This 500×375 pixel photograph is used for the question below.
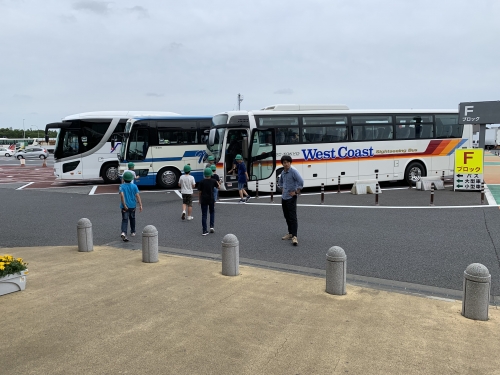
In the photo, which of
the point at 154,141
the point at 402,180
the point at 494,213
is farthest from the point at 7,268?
the point at 402,180

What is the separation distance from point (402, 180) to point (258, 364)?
20312mm

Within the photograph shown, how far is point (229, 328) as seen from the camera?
4.85 metres

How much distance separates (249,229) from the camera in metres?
11.1

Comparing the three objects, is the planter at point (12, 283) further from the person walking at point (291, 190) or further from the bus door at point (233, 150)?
the bus door at point (233, 150)

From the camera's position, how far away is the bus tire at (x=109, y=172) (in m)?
23.4

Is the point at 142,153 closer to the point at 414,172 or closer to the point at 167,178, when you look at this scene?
the point at 167,178

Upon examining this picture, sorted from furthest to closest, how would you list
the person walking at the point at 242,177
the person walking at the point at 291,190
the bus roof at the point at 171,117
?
the bus roof at the point at 171,117 → the person walking at the point at 242,177 → the person walking at the point at 291,190

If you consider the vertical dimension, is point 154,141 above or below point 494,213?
above

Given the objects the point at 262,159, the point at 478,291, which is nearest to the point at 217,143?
the point at 262,159

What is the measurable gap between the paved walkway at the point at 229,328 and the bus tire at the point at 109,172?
17212 millimetres

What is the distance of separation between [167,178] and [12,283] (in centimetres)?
1540

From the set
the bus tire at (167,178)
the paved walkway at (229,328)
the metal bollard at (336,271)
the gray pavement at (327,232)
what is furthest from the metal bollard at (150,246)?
the bus tire at (167,178)

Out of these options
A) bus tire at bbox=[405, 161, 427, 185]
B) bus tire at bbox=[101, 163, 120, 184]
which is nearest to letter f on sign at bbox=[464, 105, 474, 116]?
bus tire at bbox=[405, 161, 427, 185]

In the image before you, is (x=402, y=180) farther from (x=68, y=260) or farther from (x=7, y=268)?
(x=7, y=268)
